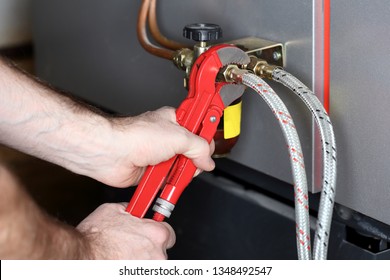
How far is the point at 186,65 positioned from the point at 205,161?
0.11 metres

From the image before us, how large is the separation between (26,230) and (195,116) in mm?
220

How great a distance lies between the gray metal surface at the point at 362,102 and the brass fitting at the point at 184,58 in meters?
0.16

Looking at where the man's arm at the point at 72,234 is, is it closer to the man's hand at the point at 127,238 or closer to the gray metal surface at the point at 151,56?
the man's hand at the point at 127,238

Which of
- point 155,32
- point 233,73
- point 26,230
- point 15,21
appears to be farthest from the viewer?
point 15,21

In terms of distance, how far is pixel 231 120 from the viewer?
0.86 meters

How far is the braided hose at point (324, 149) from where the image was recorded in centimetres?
75

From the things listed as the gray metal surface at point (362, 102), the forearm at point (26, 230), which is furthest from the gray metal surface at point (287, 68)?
the forearm at point (26, 230)

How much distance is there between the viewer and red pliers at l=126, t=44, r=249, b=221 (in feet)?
2.64

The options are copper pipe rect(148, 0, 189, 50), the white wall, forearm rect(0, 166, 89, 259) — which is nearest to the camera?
forearm rect(0, 166, 89, 259)

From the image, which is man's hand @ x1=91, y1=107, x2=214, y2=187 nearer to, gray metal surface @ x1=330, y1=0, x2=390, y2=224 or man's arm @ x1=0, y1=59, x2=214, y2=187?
man's arm @ x1=0, y1=59, x2=214, y2=187

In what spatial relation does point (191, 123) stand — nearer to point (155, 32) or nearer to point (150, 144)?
point (150, 144)

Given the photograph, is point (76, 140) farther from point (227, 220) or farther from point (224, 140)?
point (227, 220)

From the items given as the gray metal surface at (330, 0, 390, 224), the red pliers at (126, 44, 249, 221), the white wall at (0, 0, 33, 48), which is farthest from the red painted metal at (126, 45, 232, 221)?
the white wall at (0, 0, 33, 48)

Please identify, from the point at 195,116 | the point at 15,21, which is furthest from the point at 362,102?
the point at 15,21
